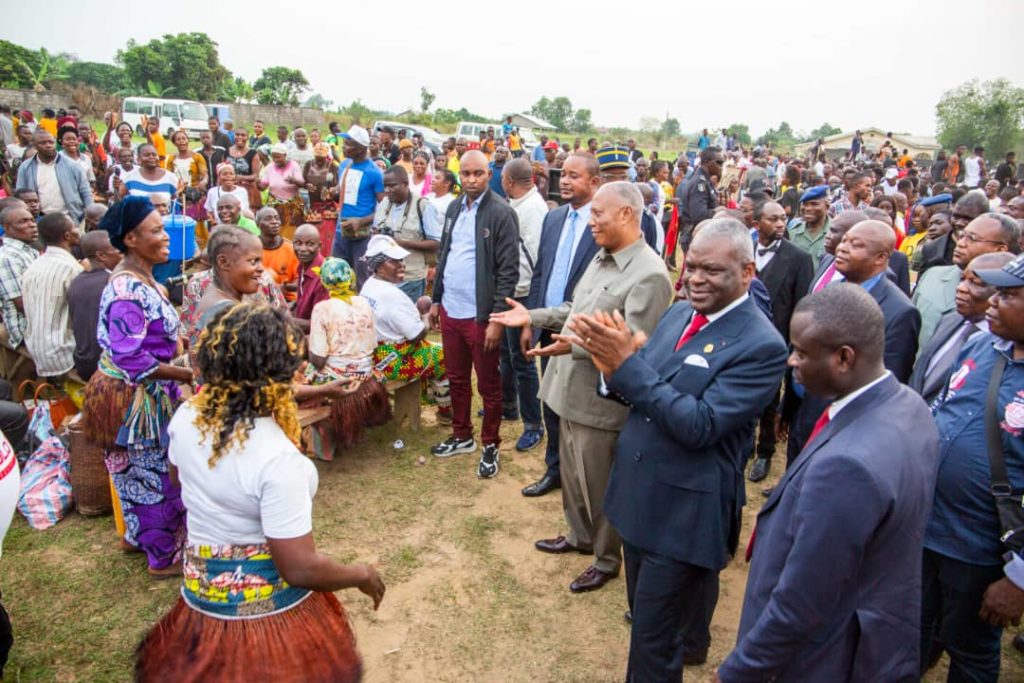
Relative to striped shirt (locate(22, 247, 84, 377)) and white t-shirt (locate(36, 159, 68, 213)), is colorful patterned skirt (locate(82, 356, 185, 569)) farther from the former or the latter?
white t-shirt (locate(36, 159, 68, 213))

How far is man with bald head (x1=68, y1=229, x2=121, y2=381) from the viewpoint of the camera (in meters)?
4.52

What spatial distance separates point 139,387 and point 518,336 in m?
2.83

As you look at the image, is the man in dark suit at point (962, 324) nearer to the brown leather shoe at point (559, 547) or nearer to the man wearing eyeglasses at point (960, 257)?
the man wearing eyeglasses at point (960, 257)

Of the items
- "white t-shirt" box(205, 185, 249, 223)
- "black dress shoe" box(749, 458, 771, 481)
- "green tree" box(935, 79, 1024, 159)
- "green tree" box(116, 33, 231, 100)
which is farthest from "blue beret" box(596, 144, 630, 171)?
"green tree" box(116, 33, 231, 100)

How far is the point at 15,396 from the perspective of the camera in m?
5.64

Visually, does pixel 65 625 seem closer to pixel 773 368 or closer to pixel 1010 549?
pixel 773 368

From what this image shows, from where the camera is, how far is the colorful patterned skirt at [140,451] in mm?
3695

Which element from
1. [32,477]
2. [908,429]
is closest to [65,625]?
[32,477]

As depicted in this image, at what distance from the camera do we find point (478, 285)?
16.3 ft

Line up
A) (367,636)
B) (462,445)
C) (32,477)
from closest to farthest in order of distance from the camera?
1. (367,636)
2. (32,477)
3. (462,445)

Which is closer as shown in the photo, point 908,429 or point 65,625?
point 908,429

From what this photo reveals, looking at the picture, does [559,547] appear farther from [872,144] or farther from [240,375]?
[872,144]

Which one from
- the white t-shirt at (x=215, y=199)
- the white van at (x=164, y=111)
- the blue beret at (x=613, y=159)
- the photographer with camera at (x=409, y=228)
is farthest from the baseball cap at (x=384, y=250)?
the white van at (x=164, y=111)

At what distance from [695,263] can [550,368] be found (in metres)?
1.50
